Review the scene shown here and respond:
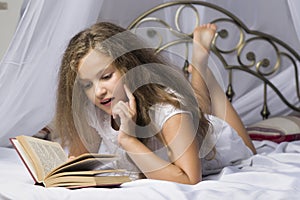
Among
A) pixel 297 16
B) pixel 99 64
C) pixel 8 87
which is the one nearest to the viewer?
pixel 99 64

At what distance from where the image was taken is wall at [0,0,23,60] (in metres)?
3.02

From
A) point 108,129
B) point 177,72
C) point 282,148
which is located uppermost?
point 177,72

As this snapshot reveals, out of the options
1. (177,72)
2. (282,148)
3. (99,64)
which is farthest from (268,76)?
(99,64)

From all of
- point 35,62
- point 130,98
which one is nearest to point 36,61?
point 35,62

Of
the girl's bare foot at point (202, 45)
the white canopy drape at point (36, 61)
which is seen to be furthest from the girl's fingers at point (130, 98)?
the girl's bare foot at point (202, 45)

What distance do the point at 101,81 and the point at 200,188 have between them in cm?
43

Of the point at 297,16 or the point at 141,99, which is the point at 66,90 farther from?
the point at 297,16

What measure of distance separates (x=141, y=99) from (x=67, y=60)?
274mm

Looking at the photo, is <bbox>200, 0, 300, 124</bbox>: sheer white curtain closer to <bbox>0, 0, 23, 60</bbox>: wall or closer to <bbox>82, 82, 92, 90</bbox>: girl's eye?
<bbox>0, 0, 23, 60</bbox>: wall

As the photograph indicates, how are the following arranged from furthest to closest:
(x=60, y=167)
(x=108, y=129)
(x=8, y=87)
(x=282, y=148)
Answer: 1. (x=282, y=148)
2. (x=8, y=87)
3. (x=108, y=129)
4. (x=60, y=167)

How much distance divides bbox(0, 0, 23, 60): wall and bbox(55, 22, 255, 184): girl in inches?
35.5

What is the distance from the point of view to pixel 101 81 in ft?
6.67

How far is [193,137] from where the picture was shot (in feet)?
6.64

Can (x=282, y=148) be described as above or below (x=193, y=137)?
below
